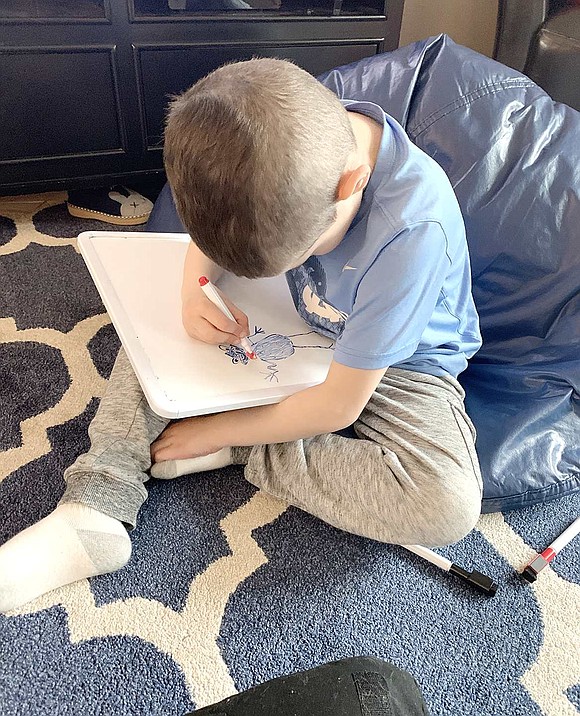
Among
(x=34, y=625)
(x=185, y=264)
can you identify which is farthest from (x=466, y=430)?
(x=34, y=625)

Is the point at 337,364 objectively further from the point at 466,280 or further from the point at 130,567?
the point at 130,567

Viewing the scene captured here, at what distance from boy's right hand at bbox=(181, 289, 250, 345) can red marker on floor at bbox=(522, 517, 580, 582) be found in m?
0.44

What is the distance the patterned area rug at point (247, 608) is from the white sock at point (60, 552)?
19 millimetres

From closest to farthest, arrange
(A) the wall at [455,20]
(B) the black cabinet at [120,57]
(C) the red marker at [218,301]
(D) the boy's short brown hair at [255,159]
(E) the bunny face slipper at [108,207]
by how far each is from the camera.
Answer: (D) the boy's short brown hair at [255,159] → (C) the red marker at [218,301] → (B) the black cabinet at [120,57] → (E) the bunny face slipper at [108,207] → (A) the wall at [455,20]

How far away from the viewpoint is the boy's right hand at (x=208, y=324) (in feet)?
2.55

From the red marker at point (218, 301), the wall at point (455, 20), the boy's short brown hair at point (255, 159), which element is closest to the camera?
the boy's short brown hair at point (255, 159)

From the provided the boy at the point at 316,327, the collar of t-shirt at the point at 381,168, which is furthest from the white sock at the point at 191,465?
the collar of t-shirt at the point at 381,168

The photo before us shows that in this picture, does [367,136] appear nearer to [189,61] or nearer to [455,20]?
[189,61]

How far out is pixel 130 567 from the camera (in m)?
0.74

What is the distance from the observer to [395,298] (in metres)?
0.65

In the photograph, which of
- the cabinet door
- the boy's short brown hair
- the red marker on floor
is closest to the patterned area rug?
the red marker on floor

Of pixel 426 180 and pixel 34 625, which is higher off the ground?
pixel 426 180

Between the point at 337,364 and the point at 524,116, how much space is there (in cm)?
48

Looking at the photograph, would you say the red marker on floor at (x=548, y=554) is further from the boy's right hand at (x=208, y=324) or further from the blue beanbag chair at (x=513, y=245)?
the boy's right hand at (x=208, y=324)
